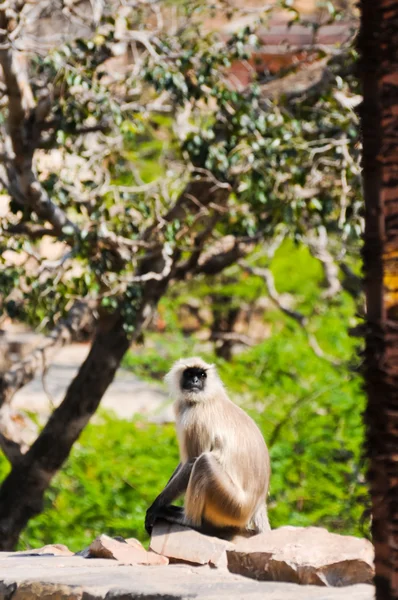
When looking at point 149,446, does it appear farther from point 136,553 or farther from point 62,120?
point 136,553

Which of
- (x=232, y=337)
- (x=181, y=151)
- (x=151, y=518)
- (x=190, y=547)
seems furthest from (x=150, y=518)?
(x=232, y=337)

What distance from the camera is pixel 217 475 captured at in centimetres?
508

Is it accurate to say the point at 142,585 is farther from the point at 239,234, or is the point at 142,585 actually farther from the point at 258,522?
the point at 239,234

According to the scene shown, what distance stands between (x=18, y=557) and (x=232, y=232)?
3749mm

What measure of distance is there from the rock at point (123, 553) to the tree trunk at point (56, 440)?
3011 millimetres

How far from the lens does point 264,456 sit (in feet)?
17.2

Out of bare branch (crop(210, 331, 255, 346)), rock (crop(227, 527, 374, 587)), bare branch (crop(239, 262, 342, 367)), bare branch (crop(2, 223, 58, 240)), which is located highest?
bare branch (crop(2, 223, 58, 240))

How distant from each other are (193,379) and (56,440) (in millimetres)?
2412

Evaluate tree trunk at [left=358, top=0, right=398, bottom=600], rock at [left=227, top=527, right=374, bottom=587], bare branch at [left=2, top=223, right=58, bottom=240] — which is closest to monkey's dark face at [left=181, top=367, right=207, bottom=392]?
rock at [left=227, top=527, right=374, bottom=587]

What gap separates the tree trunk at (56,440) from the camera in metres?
7.61

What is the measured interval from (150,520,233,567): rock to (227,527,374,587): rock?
0.85ft

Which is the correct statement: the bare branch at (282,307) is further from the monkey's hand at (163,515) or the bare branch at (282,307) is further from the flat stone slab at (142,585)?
the flat stone slab at (142,585)

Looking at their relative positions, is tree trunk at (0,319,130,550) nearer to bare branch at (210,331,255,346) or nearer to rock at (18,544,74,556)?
rock at (18,544,74,556)

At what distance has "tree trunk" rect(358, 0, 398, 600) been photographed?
2.37 m
